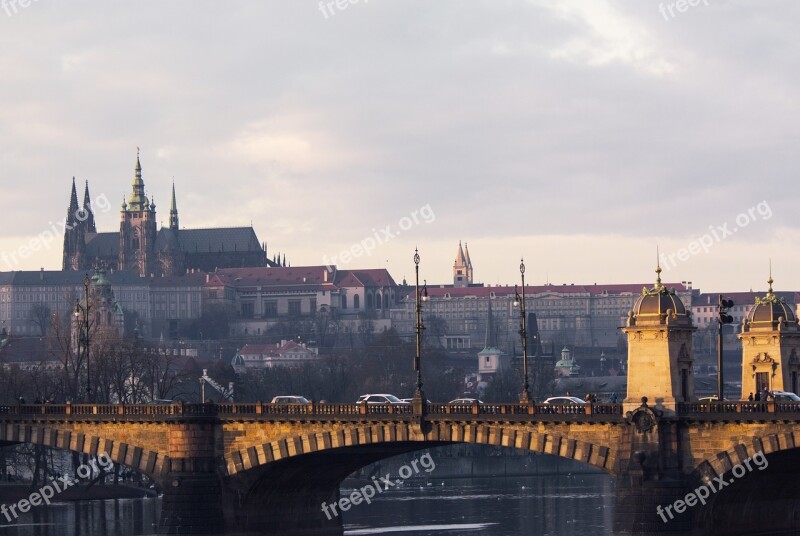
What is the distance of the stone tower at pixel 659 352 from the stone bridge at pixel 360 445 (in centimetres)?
84

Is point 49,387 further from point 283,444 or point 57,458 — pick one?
point 283,444

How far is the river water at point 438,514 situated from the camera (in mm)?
91125

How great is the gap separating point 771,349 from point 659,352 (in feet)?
48.4

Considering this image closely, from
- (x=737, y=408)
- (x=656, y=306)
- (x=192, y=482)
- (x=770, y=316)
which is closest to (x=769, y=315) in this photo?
(x=770, y=316)

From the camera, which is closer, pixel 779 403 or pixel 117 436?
pixel 779 403

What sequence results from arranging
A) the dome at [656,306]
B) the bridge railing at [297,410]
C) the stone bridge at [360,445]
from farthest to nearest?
the bridge railing at [297,410] → the dome at [656,306] → the stone bridge at [360,445]

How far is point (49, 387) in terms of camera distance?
139750 millimetres

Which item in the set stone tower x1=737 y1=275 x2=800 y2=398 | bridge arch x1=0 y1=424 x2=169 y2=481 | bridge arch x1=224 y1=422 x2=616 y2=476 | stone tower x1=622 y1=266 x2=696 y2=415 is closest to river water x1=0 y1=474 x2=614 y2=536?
bridge arch x1=0 y1=424 x2=169 y2=481

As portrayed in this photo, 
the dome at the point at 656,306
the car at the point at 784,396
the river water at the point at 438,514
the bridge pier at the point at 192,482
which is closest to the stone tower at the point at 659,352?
the dome at the point at 656,306

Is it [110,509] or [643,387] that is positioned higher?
[643,387]

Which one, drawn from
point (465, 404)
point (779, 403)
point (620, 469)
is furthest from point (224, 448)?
point (779, 403)

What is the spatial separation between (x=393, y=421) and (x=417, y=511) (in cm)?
3084

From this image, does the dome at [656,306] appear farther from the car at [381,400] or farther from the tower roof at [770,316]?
the tower roof at [770,316]

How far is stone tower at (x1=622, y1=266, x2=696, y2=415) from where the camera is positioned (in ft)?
232
